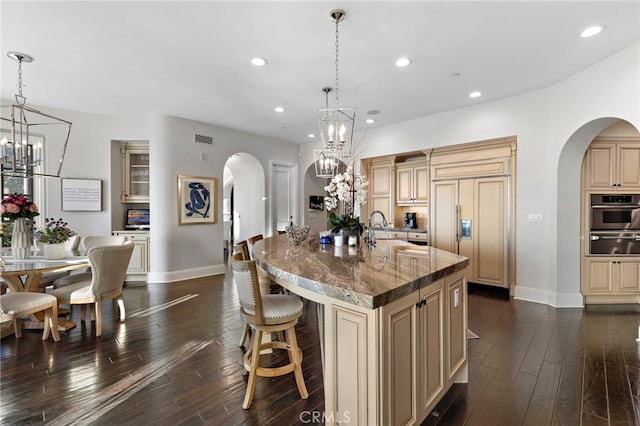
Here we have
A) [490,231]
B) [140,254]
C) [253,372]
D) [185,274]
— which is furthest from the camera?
[185,274]

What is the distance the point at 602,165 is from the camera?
3.99m

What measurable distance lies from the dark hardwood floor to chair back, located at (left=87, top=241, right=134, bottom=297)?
1.54 ft

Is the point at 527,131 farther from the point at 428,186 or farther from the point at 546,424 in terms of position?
the point at 546,424

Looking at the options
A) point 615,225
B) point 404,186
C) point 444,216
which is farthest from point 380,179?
point 615,225

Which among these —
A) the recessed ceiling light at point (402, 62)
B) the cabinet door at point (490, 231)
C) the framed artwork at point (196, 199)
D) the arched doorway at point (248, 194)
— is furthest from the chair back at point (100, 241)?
the cabinet door at point (490, 231)

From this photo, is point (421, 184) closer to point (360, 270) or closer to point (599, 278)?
point (599, 278)

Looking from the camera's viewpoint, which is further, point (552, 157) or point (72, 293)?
point (552, 157)

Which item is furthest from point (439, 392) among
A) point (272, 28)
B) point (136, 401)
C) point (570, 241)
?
point (570, 241)

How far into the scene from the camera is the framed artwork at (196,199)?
5.50 meters

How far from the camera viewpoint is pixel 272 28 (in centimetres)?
269

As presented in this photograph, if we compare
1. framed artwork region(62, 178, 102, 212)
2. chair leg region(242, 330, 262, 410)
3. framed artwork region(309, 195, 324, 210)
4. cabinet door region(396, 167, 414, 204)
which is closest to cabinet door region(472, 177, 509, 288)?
cabinet door region(396, 167, 414, 204)

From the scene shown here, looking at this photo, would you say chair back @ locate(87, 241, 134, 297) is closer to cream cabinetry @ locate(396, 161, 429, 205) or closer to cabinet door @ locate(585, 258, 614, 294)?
cream cabinetry @ locate(396, 161, 429, 205)

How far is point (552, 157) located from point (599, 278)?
1748 millimetres

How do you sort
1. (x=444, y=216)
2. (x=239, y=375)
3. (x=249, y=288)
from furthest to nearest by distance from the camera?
(x=444, y=216) → (x=239, y=375) → (x=249, y=288)
